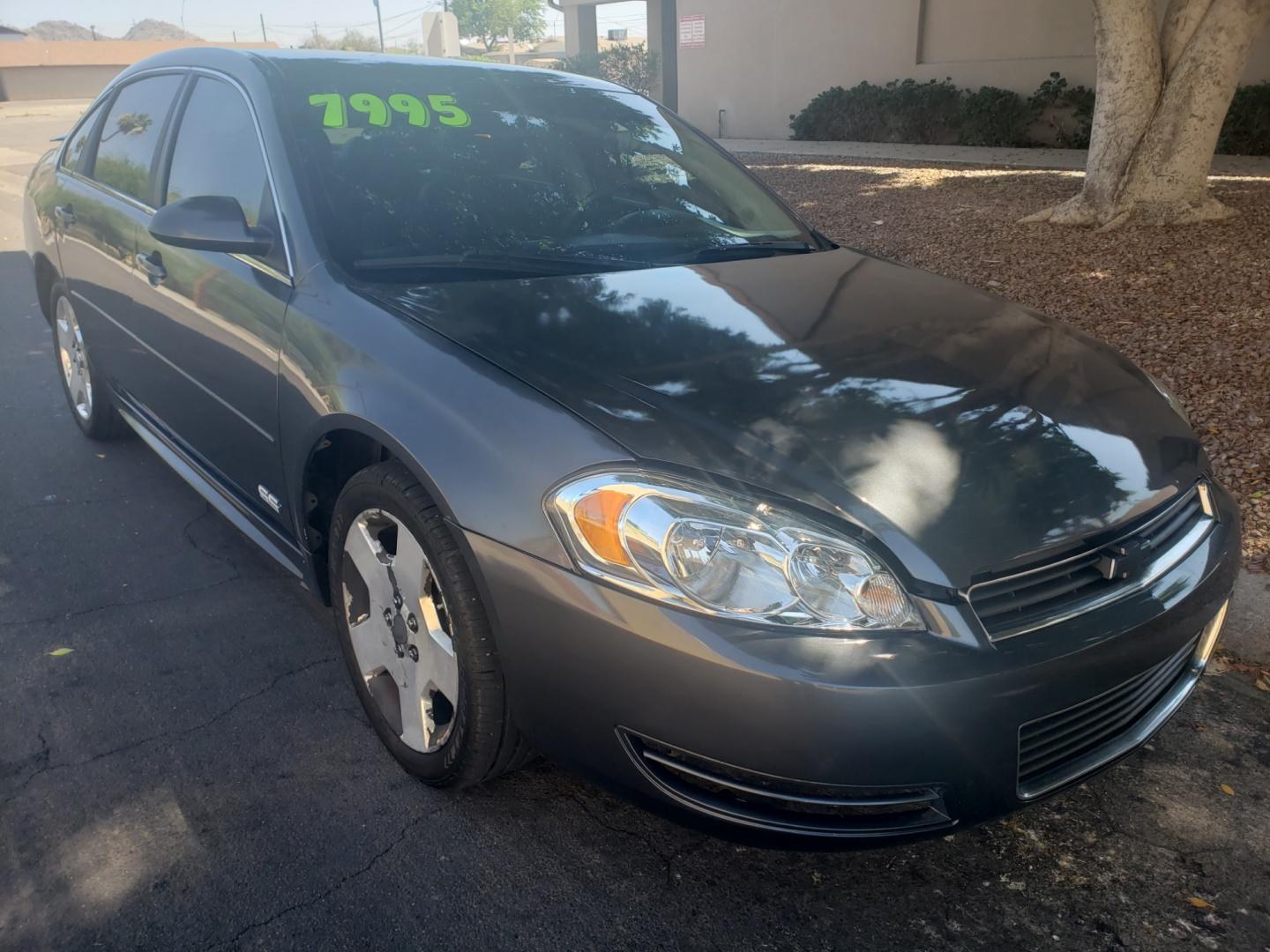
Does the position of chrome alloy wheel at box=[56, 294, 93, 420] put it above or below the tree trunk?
below

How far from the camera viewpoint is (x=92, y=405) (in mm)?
4785

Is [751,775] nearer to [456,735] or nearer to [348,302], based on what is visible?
[456,735]

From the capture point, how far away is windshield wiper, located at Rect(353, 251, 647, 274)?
2.79 metres

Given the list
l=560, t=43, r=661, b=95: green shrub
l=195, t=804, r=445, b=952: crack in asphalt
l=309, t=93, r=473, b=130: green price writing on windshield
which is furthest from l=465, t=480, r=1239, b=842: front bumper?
l=560, t=43, r=661, b=95: green shrub

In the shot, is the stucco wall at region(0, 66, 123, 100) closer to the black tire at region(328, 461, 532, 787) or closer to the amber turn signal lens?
the black tire at region(328, 461, 532, 787)

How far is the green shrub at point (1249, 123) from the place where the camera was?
12.6 m

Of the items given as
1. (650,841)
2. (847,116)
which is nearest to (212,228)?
(650,841)

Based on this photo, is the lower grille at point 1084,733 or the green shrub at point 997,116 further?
the green shrub at point 997,116

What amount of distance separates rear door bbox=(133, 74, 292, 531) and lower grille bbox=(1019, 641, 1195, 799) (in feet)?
6.81

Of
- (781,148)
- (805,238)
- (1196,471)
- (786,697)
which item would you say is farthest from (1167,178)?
(781,148)

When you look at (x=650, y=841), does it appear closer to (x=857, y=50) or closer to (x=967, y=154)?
(x=967, y=154)

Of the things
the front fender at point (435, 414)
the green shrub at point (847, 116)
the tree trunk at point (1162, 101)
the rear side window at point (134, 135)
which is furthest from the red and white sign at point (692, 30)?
the front fender at point (435, 414)

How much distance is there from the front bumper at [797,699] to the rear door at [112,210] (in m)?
2.53

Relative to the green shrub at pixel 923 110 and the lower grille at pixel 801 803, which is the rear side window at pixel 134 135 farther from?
the green shrub at pixel 923 110
